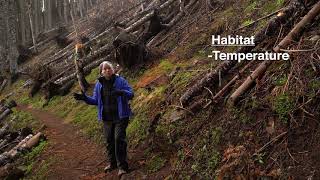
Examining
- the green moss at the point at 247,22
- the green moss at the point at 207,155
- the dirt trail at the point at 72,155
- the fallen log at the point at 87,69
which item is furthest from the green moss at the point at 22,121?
the green moss at the point at 207,155

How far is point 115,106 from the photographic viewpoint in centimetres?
777

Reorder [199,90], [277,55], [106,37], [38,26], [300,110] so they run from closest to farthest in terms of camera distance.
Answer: [300,110] < [277,55] < [199,90] < [106,37] < [38,26]

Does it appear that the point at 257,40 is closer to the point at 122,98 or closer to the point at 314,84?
the point at 314,84

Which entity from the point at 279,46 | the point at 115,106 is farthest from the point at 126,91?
the point at 279,46

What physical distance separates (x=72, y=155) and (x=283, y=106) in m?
5.84

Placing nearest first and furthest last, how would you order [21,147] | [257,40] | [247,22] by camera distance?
[257,40], [247,22], [21,147]

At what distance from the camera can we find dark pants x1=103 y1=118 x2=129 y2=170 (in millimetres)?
7676

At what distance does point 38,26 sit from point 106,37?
21.4m

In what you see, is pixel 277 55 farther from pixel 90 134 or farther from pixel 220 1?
pixel 220 1

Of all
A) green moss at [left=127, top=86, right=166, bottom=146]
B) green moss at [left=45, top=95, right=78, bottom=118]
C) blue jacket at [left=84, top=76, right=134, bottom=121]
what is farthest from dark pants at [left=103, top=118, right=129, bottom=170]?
green moss at [left=45, top=95, right=78, bottom=118]

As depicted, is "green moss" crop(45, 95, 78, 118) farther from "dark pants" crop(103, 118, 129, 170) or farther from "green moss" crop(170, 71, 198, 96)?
"dark pants" crop(103, 118, 129, 170)

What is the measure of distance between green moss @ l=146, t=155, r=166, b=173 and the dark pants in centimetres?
46

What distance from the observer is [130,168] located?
7902mm

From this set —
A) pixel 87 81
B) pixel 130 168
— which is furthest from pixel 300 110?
pixel 87 81
